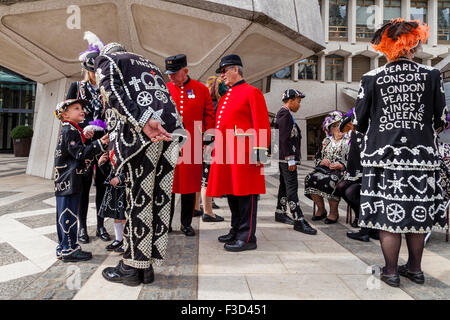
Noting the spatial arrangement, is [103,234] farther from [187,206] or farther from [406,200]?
[406,200]

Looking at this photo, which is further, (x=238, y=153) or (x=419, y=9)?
(x=419, y=9)

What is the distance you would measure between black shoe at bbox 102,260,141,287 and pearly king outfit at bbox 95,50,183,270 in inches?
2.4

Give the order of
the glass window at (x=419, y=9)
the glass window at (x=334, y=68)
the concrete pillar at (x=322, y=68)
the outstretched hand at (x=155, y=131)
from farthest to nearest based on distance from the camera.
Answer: the glass window at (x=419, y=9), the glass window at (x=334, y=68), the concrete pillar at (x=322, y=68), the outstretched hand at (x=155, y=131)

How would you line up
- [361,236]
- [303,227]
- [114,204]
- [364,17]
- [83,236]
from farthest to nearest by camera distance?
[364,17]
[303,227]
[361,236]
[83,236]
[114,204]

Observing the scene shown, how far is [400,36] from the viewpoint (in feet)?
8.40

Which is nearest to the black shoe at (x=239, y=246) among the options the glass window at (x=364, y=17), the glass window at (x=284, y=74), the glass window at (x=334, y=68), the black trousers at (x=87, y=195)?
the black trousers at (x=87, y=195)

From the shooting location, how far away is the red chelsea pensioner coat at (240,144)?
3377 millimetres

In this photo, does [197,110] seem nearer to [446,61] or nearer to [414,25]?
[414,25]

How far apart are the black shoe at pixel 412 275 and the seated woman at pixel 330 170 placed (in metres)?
2.00

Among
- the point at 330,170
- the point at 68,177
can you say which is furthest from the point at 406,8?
the point at 68,177

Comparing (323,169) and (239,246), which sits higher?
(323,169)

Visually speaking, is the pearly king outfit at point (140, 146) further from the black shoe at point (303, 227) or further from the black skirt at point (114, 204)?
the black shoe at point (303, 227)

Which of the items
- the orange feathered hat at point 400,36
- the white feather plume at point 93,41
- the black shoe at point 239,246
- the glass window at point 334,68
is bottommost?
the black shoe at point 239,246

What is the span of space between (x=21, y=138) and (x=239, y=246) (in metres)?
19.0
